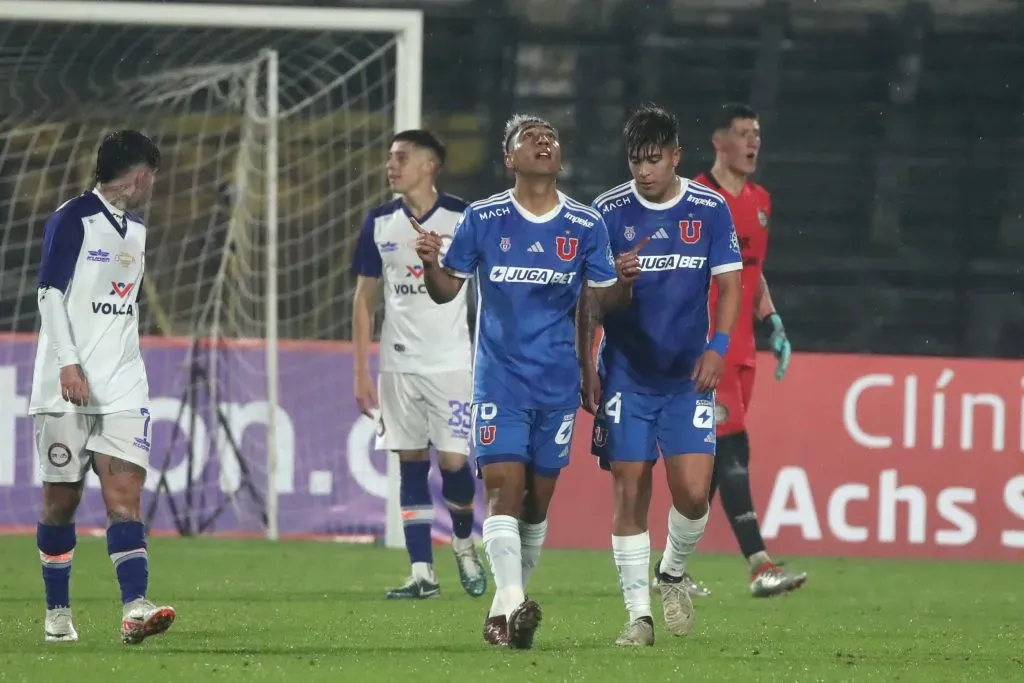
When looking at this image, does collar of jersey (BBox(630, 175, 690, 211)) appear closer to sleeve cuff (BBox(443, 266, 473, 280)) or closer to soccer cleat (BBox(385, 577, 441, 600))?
sleeve cuff (BBox(443, 266, 473, 280))

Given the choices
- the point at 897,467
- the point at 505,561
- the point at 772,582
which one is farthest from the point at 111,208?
the point at 897,467

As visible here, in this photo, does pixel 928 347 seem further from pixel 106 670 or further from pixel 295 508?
pixel 106 670

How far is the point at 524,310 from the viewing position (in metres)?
6.32

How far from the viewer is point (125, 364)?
21.2ft

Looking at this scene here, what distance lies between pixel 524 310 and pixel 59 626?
73.8 inches

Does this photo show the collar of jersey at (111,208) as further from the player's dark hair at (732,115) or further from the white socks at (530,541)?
the player's dark hair at (732,115)

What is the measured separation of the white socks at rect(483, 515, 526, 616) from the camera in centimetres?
619

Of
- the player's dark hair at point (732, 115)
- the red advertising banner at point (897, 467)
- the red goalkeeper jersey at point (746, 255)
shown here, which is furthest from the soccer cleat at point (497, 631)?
the red advertising banner at point (897, 467)

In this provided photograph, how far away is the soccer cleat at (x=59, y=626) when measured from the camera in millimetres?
6496

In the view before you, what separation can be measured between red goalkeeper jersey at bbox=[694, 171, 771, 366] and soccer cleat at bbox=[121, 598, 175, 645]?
327 centimetres

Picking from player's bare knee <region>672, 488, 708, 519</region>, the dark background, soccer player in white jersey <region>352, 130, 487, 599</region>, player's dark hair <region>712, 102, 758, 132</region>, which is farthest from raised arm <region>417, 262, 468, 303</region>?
the dark background

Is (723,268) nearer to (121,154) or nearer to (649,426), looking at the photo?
(649,426)

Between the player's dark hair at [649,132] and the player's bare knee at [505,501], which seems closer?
the player's bare knee at [505,501]

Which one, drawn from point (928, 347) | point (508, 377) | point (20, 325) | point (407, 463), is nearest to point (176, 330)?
point (20, 325)
